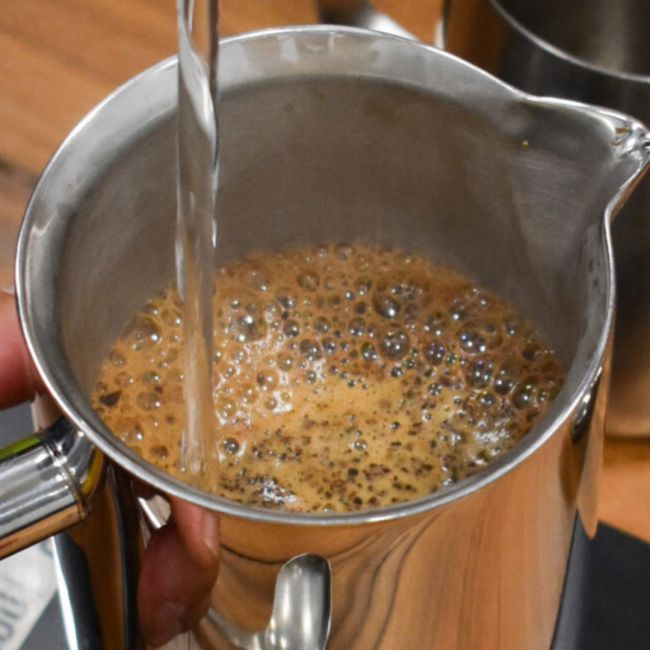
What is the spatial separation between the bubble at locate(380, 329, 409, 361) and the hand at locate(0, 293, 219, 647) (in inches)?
9.1

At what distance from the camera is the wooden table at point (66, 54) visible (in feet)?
2.79

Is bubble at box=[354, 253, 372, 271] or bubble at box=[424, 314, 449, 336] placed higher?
bubble at box=[354, 253, 372, 271]

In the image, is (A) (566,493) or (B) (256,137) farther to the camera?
(B) (256,137)

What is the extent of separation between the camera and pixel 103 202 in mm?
535

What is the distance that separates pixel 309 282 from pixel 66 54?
0.33 metres

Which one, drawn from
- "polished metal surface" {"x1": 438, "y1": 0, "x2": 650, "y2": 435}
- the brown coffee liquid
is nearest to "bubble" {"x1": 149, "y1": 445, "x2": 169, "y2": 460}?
the brown coffee liquid

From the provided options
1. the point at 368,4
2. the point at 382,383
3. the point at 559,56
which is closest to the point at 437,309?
the point at 382,383

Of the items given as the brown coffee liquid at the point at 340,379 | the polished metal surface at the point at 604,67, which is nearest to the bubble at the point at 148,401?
the brown coffee liquid at the point at 340,379

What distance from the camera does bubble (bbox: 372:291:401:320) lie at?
2.17 feet

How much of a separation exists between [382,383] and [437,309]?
6cm

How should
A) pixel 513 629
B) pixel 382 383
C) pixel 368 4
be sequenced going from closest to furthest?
pixel 513 629 → pixel 382 383 → pixel 368 4

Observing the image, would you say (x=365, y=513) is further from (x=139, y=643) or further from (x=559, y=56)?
(x=559, y=56)

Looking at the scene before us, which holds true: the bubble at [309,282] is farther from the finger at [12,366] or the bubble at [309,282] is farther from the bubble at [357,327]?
the finger at [12,366]

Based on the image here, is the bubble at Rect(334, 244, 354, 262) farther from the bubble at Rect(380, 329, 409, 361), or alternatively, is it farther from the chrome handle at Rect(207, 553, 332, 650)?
the chrome handle at Rect(207, 553, 332, 650)
